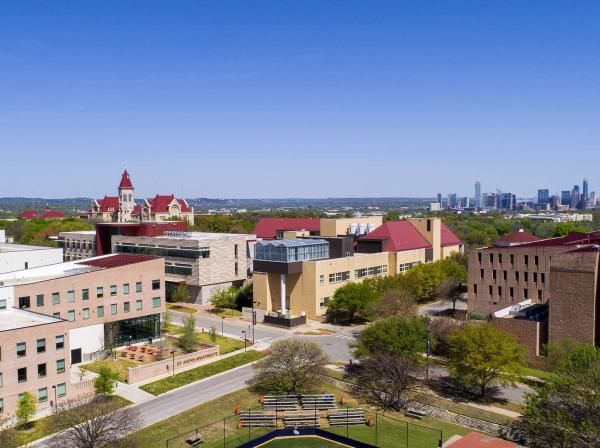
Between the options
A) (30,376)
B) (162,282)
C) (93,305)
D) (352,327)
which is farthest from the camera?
(352,327)

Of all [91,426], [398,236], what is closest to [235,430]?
[91,426]

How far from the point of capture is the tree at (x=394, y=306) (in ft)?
188

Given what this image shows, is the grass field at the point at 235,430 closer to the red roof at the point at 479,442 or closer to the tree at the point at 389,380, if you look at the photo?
the red roof at the point at 479,442

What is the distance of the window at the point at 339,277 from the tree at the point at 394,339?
24772 millimetres

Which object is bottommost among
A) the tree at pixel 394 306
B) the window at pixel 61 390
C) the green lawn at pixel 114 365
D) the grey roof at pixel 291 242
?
the green lawn at pixel 114 365

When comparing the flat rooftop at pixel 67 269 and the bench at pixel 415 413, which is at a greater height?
the flat rooftop at pixel 67 269

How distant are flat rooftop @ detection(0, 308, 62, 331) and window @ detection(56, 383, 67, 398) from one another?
4899 mm

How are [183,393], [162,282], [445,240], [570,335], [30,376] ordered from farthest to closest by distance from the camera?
1. [445,240]
2. [162,282]
3. [570,335]
4. [183,393]
5. [30,376]

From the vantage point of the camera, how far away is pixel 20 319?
141 feet

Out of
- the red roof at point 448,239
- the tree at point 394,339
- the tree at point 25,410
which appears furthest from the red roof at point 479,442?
the red roof at point 448,239

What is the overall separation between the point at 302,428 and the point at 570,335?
2757 centimetres

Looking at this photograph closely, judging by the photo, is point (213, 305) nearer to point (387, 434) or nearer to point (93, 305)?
point (93, 305)

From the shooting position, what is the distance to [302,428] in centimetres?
3556

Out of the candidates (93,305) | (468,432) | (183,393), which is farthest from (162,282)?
(468,432)
